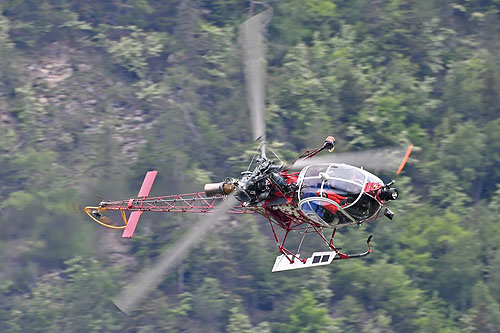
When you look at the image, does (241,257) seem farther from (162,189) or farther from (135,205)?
(135,205)

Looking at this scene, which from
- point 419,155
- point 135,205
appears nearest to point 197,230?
point 135,205

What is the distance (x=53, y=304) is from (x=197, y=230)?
21.0m

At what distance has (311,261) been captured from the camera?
24562mm

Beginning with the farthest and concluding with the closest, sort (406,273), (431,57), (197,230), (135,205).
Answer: (431,57) → (406,273) → (135,205) → (197,230)

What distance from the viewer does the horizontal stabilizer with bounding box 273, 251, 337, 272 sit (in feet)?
80.1

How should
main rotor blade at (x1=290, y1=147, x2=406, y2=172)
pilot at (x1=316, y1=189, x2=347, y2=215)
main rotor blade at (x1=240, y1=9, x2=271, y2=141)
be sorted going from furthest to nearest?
main rotor blade at (x1=240, y1=9, x2=271, y2=141)
pilot at (x1=316, y1=189, x2=347, y2=215)
main rotor blade at (x1=290, y1=147, x2=406, y2=172)

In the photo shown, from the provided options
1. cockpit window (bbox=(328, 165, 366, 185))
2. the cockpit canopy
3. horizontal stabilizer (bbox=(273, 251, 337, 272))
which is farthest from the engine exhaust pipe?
cockpit window (bbox=(328, 165, 366, 185))

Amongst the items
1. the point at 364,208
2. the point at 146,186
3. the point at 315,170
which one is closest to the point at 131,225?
the point at 146,186

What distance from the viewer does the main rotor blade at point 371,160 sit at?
22.7 metres

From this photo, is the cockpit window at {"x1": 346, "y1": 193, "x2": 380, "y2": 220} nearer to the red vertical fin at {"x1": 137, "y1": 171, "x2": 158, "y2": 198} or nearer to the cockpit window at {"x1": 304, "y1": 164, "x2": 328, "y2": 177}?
the cockpit window at {"x1": 304, "y1": 164, "x2": 328, "y2": 177}

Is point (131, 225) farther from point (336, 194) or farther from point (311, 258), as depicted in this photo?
point (336, 194)

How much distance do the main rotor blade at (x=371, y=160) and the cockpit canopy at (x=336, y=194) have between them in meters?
0.12

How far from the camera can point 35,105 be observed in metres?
49.5

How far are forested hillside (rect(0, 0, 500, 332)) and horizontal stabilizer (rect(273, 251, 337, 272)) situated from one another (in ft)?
53.8
